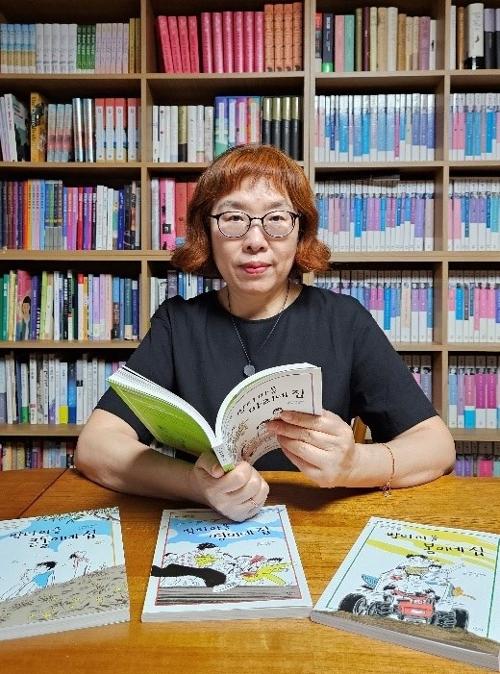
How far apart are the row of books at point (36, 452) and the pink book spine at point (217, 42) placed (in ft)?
5.68

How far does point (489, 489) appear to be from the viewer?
0.94 metres

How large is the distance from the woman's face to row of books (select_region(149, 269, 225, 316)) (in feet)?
4.01

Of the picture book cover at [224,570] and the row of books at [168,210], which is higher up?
the row of books at [168,210]

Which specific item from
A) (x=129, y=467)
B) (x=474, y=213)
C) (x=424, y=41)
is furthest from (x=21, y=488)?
(x=424, y=41)

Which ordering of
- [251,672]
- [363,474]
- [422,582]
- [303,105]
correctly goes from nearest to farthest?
[251,672]
[422,582]
[363,474]
[303,105]

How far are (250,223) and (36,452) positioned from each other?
5.85 ft

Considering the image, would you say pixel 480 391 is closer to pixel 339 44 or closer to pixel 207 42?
pixel 339 44

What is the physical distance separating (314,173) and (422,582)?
194cm

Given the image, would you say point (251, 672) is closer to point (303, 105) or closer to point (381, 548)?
point (381, 548)

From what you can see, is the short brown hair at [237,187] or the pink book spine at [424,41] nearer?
the short brown hair at [237,187]

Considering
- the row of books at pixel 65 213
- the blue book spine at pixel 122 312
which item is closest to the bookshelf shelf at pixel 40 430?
the blue book spine at pixel 122 312

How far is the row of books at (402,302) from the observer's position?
237 centimetres

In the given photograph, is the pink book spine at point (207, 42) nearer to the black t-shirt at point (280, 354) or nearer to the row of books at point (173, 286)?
the row of books at point (173, 286)

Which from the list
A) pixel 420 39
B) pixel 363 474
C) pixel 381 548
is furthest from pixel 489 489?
pixel 420 39
